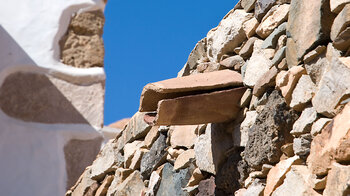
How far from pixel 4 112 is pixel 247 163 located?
3193 mm

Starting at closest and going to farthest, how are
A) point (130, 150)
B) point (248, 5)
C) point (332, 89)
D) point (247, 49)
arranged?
point (332, 89) < point (247, 49) < point (248, 5) < point (130, 150)

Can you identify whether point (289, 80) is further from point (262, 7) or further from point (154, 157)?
point (154, 157)

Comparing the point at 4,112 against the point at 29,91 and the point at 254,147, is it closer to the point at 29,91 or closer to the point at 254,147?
the point at 29,91

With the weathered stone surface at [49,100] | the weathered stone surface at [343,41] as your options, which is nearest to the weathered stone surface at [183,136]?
the weathered stone surface at [343,41]

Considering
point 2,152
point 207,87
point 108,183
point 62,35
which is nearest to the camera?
point 207,87

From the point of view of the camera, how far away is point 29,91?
4.79 m

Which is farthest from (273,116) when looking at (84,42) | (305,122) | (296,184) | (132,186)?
(84,42)

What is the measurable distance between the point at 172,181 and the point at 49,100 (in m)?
2.60

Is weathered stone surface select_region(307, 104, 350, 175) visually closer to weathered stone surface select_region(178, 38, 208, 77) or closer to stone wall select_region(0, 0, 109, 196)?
weathered stone surface select_region(178, 38, 208, 77)

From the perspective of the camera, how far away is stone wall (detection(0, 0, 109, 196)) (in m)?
4.69

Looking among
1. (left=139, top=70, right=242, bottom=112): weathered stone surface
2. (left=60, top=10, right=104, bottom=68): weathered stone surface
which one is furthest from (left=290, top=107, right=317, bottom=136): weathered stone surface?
(left=60, top=10, right=104, bottom=68): weathered stone surface

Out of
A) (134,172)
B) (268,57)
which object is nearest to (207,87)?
(268,57)

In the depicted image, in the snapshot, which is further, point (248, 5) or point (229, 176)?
point (248, 5)

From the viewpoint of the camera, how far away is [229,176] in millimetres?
2072
